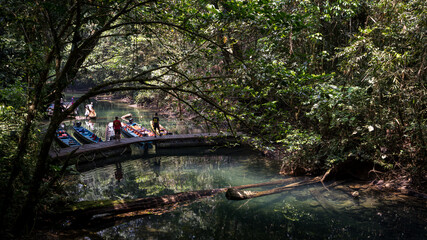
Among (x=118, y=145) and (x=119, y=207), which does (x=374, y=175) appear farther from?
(x=118, y=145)

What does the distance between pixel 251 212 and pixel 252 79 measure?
4.46 metres

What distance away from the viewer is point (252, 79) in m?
4.47

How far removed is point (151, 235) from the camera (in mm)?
5742

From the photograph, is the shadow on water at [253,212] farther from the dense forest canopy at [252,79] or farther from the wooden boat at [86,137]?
the wooden boat at [86,137]

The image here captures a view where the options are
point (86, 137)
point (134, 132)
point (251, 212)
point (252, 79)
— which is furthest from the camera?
point (134, 132)

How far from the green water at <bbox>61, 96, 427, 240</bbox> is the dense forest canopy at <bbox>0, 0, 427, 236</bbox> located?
1.54 meters

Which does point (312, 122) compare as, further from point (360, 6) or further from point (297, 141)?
point (360, 6)

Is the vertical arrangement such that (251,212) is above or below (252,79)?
below

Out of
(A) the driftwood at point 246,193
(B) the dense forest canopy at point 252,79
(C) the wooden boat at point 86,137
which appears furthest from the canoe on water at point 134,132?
(A) the driftwood at point 246,193

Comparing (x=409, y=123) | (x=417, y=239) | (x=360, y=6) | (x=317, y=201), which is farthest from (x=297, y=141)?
(x=360, y=6)

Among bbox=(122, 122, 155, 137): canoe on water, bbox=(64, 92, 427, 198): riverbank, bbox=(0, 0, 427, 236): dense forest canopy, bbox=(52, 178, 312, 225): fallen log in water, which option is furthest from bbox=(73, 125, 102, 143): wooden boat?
bbox=(52, 178, 312, 225): fallen log in water

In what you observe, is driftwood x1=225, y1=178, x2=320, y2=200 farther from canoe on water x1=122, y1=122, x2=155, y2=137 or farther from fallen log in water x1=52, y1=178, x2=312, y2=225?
canoe on water x1=122, y1=122, x2=155, y2=137

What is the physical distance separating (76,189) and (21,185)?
437 centimetres

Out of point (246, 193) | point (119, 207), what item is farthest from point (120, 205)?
point (246, 193)
